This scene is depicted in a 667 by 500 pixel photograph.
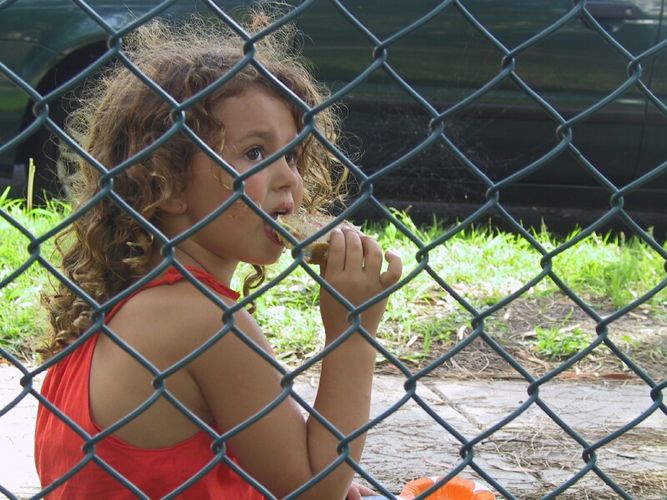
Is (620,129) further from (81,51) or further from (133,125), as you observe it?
(133,125)

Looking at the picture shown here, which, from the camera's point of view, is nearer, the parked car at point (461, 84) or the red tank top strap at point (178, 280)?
the red tank top strap at point (178, 280)

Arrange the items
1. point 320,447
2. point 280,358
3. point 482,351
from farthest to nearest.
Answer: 1. point 482,351
2. point 280,358
3. point 320,447

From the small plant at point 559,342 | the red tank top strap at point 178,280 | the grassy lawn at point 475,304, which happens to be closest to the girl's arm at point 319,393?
the red tank top strap at point 178,280

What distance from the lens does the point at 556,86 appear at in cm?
513

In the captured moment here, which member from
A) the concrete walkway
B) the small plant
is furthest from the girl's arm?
the small plant

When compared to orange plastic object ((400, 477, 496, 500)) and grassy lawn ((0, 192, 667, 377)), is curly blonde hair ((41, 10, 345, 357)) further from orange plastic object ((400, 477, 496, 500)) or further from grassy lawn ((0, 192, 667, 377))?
grassy lawn ((0, 192, 667, 377))

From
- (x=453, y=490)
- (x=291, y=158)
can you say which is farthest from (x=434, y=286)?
(x=291, y=158)

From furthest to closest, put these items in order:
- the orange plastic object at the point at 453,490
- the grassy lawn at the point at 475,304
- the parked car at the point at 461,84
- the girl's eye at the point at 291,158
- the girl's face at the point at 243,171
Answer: the parked car at the point at 461,84
the grassy lawn at the point at 475,304
the orange plastic object at the point at 453,490
the girl's eye at the point at 291,158
the girl's face at the point at 243,171

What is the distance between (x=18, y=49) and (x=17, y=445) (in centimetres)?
255

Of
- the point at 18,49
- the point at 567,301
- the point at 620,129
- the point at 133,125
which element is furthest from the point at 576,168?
the point at 133,125

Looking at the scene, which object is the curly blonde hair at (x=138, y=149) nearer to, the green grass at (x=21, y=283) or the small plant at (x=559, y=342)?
the green grass at (x=21, y=283)

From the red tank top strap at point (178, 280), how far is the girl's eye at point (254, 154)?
24 centimetres

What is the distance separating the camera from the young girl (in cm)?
182

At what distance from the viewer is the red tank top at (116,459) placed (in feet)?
6.03
